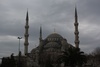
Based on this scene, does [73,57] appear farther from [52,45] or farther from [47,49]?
[52,45]

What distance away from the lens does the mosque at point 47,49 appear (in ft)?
210

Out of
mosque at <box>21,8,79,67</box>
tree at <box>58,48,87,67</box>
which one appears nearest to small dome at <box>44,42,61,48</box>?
mosque at <box>21,8,79,67</box>

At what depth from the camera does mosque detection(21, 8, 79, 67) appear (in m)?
63.9

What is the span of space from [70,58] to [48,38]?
46421mm

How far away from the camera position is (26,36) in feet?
217

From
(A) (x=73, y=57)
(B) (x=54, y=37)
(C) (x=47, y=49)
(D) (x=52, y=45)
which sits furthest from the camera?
(B) (x=54, y=37)

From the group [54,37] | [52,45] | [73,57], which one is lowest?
[73,57]

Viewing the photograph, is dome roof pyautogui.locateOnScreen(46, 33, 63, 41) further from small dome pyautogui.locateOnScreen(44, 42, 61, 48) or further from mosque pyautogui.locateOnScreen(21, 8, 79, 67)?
small dome pyautogui.locateOnScreen(44, 42, 61, 48)

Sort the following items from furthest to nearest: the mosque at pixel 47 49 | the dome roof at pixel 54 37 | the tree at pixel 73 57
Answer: the dome roof at pixel 54 37
the mosque at pixel 47 49
the tree at pixel 73 57

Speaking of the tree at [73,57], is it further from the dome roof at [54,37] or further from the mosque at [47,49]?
the dome roof at [54,37]

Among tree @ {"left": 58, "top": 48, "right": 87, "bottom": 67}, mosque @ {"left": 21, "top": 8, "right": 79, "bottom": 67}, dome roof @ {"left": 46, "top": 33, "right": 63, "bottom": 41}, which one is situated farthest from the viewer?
dome roof @ {"left": 46, "top": 33, "right": 63, "bottom": 41}

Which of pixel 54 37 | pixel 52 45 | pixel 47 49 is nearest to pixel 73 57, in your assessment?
pixel 47 49

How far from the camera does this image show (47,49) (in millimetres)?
73688

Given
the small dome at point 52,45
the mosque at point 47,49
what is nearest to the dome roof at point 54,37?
the mosque at point 47,49
